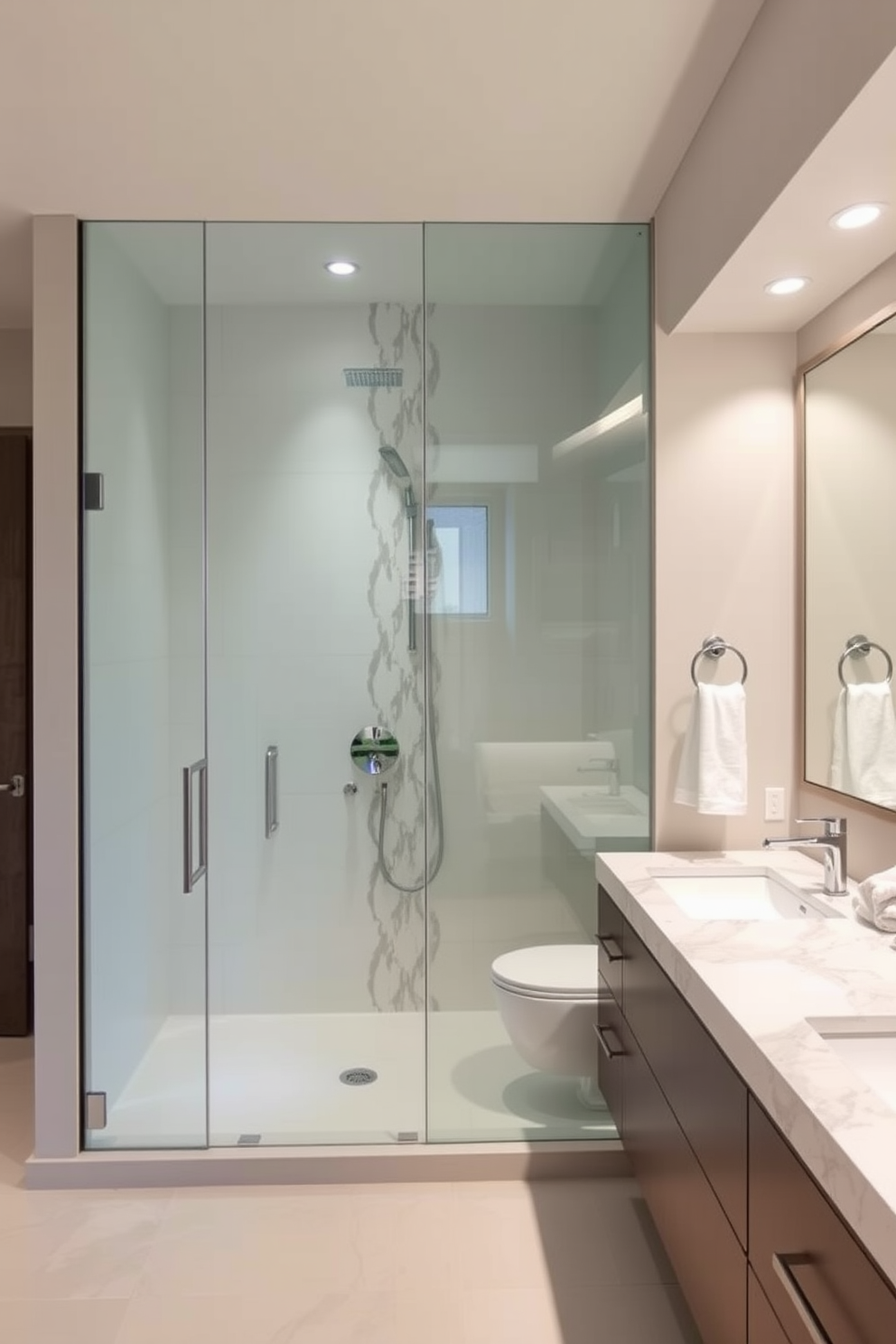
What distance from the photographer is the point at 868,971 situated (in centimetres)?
158

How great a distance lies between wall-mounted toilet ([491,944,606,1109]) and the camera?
2.53 metres

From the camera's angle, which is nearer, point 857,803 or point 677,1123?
point 677,1123

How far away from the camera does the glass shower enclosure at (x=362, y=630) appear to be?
105 inches

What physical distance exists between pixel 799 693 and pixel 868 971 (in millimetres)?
1098

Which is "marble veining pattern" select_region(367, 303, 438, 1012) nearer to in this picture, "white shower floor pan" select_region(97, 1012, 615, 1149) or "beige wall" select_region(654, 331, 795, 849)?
"white shower floor pan" select_region(97, 1012, 615, 1149)

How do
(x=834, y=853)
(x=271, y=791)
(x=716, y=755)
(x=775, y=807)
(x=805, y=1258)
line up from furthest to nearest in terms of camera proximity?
(x=271, y=791) → (x=775, y=807) → (x=716, y=755) → (x=834, y=853) → (x=805, y=1258)

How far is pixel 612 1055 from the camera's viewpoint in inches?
90.7

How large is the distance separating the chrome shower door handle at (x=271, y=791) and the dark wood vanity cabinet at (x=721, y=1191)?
3.67 feet

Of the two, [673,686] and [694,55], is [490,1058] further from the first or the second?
[694,55]

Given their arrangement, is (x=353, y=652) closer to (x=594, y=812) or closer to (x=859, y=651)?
(x=594, y=812)

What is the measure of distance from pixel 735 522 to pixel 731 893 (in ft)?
3.24

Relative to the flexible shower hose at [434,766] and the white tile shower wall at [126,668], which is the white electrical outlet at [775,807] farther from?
the white tile shower wall at [126,668]

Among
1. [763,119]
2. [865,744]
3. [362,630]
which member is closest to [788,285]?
[763,119]

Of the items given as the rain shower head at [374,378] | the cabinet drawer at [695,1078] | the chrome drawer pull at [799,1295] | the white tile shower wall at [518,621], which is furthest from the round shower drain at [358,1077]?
the rain shower head at [374,378]
